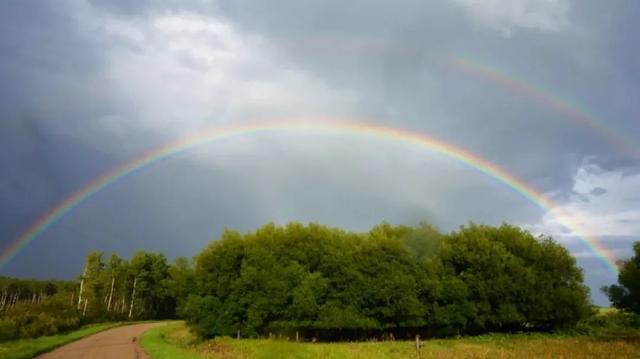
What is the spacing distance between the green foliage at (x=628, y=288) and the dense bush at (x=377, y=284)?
11.0m

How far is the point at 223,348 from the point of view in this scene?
126 feet

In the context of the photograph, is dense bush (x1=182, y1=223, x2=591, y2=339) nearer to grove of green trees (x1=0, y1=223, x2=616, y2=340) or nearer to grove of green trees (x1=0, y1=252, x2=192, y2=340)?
grove of green trees (x1=0, y1=223, x2=616, y2=340)

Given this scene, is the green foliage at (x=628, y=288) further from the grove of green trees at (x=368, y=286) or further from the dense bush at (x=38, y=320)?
the dense bush at (x=38, y=320)

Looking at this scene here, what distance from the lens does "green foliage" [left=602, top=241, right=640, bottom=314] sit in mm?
70375

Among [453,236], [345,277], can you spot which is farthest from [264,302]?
[453,236]

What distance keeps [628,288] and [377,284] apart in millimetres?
42974

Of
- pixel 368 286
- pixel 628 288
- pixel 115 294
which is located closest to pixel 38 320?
pixel 368 286

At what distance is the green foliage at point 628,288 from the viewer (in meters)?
70.4


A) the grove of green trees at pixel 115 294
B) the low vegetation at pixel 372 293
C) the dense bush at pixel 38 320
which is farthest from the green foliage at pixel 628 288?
the dense bush at pixel 38 320

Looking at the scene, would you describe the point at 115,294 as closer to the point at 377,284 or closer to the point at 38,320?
the point at 38,320

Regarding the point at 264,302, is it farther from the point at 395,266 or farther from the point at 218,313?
the point at 395,266

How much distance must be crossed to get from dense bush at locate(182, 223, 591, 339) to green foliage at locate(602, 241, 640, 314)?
36.2 ft

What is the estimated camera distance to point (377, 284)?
54469mm

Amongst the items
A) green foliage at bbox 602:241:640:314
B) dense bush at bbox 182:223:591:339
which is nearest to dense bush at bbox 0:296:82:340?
dense bush at bbox 182:223:591:339
